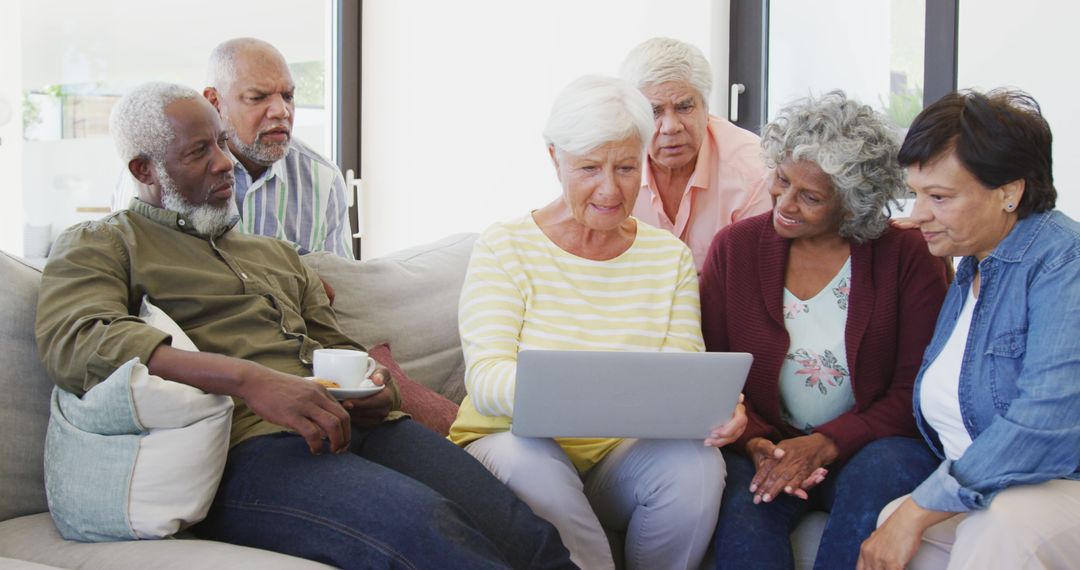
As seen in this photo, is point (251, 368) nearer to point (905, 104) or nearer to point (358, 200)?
point (905, 104)

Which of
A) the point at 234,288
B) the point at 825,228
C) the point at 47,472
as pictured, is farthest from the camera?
the point at 825,228

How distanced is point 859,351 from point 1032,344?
0.38m

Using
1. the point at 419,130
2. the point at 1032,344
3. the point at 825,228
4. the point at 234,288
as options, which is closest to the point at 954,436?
the point at 1032,344

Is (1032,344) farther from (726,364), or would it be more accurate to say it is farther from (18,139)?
(18,139)

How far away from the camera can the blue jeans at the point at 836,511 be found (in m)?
1.90

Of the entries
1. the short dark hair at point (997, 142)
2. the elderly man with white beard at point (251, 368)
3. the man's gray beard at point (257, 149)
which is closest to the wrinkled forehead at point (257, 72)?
the man's gray beard at point (257, 149)

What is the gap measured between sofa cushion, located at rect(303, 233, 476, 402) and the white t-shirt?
1114 millimetres

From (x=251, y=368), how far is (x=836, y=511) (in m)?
1.08

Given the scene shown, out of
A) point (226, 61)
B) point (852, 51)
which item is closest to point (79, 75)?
point (226, 61)

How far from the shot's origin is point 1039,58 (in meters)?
3.33

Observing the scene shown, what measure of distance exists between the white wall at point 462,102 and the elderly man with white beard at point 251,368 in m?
2.41

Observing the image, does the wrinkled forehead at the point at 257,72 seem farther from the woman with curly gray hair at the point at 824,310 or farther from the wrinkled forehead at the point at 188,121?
the woman with curly gray hair at the point at 824,310

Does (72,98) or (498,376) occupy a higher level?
(72,98)

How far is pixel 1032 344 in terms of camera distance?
1763 millimetres
